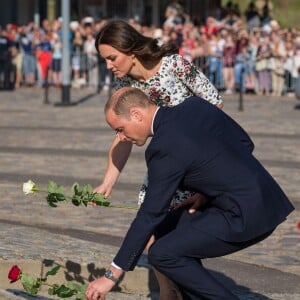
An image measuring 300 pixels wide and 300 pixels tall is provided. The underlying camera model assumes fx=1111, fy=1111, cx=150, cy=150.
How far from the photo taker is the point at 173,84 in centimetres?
648

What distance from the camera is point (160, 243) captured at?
5496 millimetres

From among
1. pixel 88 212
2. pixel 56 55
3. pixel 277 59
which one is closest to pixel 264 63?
pixel 277 59

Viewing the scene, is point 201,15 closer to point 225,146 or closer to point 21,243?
point 21,243

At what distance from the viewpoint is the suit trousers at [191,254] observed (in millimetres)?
5445

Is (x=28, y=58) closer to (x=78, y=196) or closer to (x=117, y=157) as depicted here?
(x=117, y=157)

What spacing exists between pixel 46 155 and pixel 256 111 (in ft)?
26.4

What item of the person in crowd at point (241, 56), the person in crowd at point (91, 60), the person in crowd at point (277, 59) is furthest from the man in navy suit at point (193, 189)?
the person in crowd at point (91, 60)

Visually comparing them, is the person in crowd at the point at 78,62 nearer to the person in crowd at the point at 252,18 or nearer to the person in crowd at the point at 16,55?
the person in crowd at the point at 16,55

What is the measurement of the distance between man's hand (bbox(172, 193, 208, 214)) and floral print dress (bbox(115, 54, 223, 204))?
368 millimetres

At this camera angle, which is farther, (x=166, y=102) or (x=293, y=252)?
(x=293, y=252)

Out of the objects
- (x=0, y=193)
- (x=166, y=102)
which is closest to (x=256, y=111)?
(x=0, y=193)

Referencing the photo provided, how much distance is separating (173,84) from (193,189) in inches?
45.9

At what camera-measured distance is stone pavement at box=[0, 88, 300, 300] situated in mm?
7527

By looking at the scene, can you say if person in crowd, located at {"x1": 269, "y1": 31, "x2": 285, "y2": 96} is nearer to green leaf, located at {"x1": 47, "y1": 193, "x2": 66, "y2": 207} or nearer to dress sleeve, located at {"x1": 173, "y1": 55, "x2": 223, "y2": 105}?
dress sleeve, located at {"x1": 173, "y1": 55, "x2": 223, "y2": 105}
